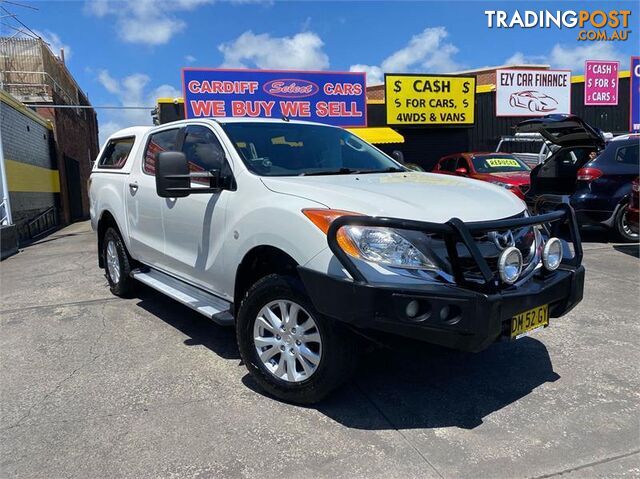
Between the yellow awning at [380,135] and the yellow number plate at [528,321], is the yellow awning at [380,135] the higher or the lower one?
the higher one

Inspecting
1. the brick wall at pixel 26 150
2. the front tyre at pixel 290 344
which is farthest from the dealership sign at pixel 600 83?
the front tyre at pixel 290 344

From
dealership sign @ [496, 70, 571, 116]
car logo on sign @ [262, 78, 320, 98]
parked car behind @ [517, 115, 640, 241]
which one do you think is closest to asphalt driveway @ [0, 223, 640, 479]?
parked car behind @ [517, 115, 640, 241]

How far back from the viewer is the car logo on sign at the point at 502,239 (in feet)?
9.46

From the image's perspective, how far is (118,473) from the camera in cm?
252

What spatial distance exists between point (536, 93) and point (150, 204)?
17467 mm

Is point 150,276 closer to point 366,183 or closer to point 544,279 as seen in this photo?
point 366,183

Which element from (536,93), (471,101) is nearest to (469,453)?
(471,101)

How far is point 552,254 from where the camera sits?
3.06 meters

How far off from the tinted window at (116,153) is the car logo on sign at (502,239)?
158 inches

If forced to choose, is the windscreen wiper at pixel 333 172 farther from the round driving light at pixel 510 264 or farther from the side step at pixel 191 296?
the round driving light at pixel 510 264

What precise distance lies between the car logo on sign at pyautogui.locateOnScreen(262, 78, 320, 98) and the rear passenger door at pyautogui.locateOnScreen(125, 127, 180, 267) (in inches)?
458

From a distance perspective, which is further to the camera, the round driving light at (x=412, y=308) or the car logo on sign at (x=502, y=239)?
the car logo on sign at (x=502, y=239)

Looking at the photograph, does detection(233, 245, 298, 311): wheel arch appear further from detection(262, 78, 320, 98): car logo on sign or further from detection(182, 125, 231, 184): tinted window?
detection(262, 78, 320, 98): car logo on sign

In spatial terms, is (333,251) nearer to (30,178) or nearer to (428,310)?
(428,310)
